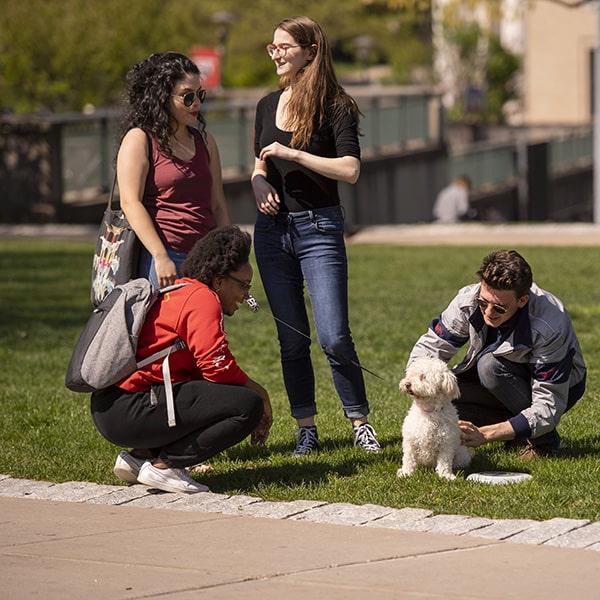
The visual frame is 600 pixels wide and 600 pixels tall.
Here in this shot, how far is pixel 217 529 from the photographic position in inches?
240

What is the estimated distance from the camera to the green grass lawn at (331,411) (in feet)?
21.8

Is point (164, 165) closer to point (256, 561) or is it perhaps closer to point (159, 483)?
point (159, 483)

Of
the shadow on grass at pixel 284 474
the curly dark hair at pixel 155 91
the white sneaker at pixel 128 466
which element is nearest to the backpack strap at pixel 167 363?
the white sneaker at pixel 128 466

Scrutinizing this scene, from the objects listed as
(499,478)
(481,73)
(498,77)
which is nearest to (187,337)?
(499,478)

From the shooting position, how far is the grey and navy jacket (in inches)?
276

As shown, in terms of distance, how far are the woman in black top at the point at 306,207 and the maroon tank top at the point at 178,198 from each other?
0.28m

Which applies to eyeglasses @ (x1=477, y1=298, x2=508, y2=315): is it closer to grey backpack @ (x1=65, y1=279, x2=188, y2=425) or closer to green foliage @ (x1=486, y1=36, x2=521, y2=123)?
grey backpack @ (x1=65, y1=279, x2=188, y2=425)

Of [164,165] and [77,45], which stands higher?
[77,45]

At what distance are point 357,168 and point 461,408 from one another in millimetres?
1305

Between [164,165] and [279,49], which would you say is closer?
[164,165]

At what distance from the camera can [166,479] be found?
6660mm

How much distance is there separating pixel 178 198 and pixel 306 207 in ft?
2.05

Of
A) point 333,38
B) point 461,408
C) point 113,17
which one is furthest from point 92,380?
point 333,38

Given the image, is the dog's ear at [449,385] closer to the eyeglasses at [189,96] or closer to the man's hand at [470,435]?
the man's hand at [470,435]
